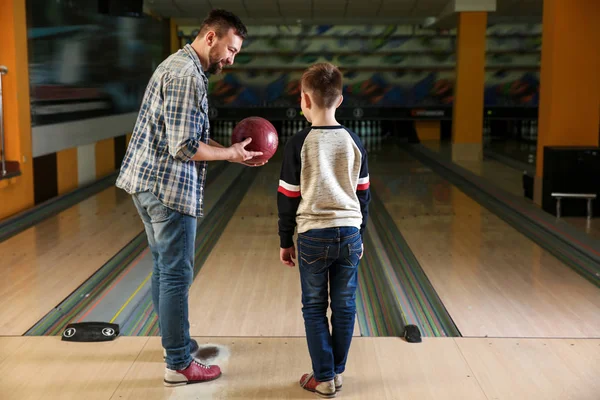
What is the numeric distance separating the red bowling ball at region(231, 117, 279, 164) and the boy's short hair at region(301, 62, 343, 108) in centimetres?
29

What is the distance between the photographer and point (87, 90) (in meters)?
8.09

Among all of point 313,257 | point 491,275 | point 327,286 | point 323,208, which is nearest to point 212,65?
point 323,208

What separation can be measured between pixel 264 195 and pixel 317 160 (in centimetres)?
508

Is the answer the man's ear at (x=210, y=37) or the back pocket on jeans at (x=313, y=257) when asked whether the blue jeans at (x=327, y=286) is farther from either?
the man's ear at (x=210, y=37)

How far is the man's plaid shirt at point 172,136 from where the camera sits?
7.97ft

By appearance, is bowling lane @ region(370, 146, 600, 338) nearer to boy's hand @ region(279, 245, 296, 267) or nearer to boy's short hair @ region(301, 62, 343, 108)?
boy's hand @ region(279, 245, 296, 267)

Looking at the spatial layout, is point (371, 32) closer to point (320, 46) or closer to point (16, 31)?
point (320, 46)

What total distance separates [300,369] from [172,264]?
66 cm

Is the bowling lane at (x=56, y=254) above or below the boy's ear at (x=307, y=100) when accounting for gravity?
below

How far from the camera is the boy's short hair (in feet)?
8.02

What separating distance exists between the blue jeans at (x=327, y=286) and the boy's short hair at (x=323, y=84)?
435 millimetres

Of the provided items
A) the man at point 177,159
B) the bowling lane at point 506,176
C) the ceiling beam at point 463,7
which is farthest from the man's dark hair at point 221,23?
the ceiling beam at point 463,7

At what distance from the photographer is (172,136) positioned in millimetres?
2434

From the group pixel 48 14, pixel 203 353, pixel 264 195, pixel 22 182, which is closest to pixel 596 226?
pixel 264 195
